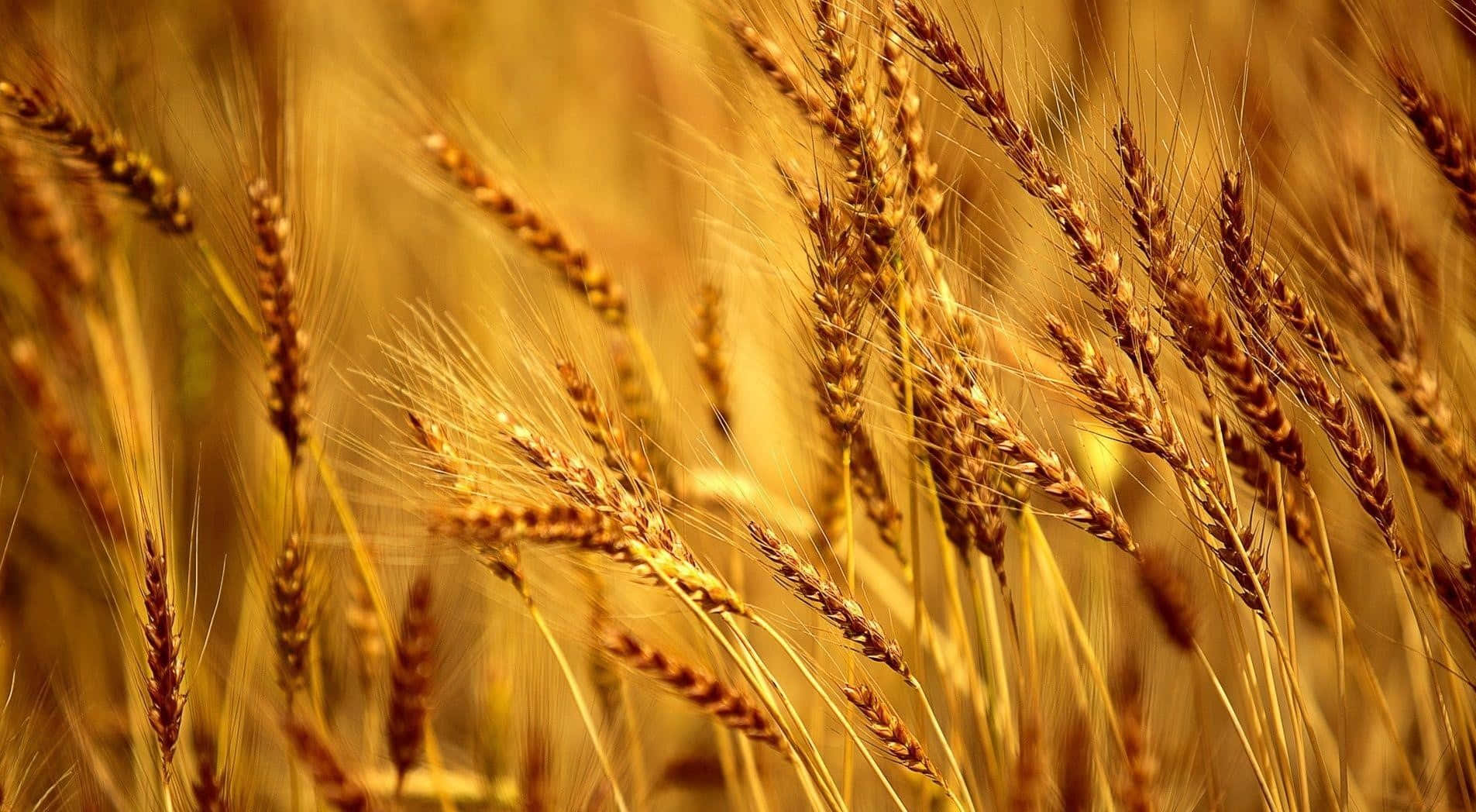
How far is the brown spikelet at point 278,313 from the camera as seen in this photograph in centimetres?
73

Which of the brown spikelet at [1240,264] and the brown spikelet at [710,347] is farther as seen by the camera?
the brown spikelet at [710,347]

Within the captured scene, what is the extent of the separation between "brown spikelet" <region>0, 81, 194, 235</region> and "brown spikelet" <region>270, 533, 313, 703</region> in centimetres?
35

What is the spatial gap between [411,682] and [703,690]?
10.7 inches

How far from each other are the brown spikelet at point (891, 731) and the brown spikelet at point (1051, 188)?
11.1 inches

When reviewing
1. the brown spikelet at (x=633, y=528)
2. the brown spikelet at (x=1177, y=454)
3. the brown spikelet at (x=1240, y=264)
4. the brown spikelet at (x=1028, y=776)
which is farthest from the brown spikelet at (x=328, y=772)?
the brown spikelet at (x=1240, y=264)

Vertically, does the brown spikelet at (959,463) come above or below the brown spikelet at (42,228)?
above

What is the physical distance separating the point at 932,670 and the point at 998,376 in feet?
1.92

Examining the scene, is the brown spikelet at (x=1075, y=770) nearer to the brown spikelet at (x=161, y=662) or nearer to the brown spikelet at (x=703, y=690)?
the brown spikelet at (x=703, y=690)

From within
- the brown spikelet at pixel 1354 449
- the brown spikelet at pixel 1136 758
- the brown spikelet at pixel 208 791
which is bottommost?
the brown spikelet at pixel 208 791

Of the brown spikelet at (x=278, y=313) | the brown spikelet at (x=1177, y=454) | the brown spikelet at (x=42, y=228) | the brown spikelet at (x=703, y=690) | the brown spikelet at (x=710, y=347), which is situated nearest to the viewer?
the brown spikelet at (x=1177, y=454)

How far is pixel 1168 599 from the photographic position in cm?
81

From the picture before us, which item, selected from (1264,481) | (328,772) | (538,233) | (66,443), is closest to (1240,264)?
(1264,481)

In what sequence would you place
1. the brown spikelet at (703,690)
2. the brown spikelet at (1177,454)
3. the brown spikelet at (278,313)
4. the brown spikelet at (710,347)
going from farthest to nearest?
the brown spikelet at (710,347) → the brown spikelet at (278,313) → the brown spikelet at (703,690) → the brown spikelet at (1177,454)

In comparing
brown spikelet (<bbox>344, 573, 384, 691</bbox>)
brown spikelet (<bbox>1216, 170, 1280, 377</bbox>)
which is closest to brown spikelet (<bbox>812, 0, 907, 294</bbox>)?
brown spikelet (<bbox>1216, 170, 1280, 377</bbox>)
